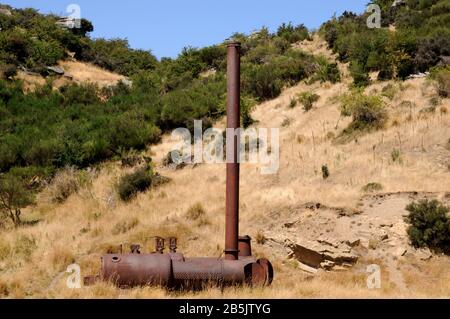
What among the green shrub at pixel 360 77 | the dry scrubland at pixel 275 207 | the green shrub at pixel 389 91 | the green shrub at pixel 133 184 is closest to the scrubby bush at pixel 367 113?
the dry scrubland at pixel 275 207

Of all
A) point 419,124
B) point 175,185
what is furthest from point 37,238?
point 419,124

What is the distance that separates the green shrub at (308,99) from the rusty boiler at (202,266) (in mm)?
16916

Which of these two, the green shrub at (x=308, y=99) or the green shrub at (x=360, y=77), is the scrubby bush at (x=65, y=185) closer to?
the green shrub at (x=308, y=99)

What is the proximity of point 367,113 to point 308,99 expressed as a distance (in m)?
5.75

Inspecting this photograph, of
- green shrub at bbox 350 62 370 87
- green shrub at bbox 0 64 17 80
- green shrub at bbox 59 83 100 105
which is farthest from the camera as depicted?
green shrub at bbox 0 64 17 80

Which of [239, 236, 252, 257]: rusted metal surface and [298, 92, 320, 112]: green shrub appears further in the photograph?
[298, 92, 320, 112]: green shrub

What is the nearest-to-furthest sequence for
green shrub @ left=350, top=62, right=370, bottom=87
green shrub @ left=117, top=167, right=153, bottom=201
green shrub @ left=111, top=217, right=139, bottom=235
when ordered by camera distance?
green shrub @ left=111, top=217, right=139, bottom=235
green shrub @ left=117, top=167, right=153, bottom=201
green shrub @ left=350, top=62, right=370, bottom=87

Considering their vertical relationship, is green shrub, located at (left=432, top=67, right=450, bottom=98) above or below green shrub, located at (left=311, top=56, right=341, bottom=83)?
below

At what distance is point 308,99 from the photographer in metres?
29.0

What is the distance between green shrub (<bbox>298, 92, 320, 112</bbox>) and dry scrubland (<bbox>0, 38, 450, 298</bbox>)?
3.70 ft

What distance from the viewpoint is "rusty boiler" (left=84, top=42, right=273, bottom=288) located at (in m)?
10.7

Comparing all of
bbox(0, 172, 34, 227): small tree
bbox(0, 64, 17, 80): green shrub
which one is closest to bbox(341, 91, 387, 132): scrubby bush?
bbox(0, 172, 34, 227): small tree

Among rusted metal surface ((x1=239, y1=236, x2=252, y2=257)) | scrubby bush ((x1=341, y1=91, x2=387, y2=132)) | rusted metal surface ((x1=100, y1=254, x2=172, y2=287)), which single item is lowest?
rusted metal surface ((x1=100, y1=254, x2=172, y2=287))

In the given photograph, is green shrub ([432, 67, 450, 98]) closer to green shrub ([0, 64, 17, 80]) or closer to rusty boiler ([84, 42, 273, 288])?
rusty boiler ([84, 42, 273, 288])
